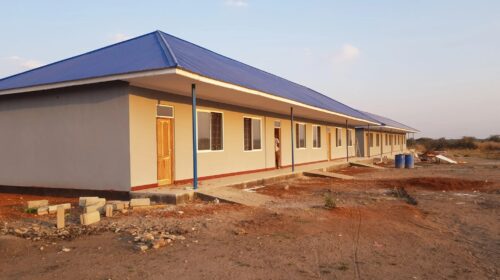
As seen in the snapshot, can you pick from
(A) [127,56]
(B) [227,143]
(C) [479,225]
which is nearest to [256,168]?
(B) [227,143]

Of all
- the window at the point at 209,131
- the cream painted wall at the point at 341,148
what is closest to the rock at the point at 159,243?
the window at the point at 209,131

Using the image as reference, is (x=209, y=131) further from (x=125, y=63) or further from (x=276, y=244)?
(x=276, y=244)

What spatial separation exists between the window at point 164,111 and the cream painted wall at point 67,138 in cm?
133

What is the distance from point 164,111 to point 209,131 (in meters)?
2.30

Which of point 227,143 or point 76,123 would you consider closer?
point 76,123

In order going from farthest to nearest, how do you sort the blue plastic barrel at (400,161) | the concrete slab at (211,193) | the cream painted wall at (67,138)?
the blue plastic barrel at (400,161), the cream painted wall at (67,138), the concrete slab at (211,193)

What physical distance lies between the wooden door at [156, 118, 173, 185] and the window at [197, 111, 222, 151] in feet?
4.61

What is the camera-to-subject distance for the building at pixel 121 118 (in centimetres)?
1082

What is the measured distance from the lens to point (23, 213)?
927 cm

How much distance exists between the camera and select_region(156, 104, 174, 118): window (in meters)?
12.0

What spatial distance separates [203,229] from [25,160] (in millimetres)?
8054

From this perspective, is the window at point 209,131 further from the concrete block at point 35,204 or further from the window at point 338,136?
the window at point 338,136

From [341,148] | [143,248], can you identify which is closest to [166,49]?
[143,248]

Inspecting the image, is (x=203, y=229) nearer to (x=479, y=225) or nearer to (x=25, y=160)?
(x=479, y=225)
